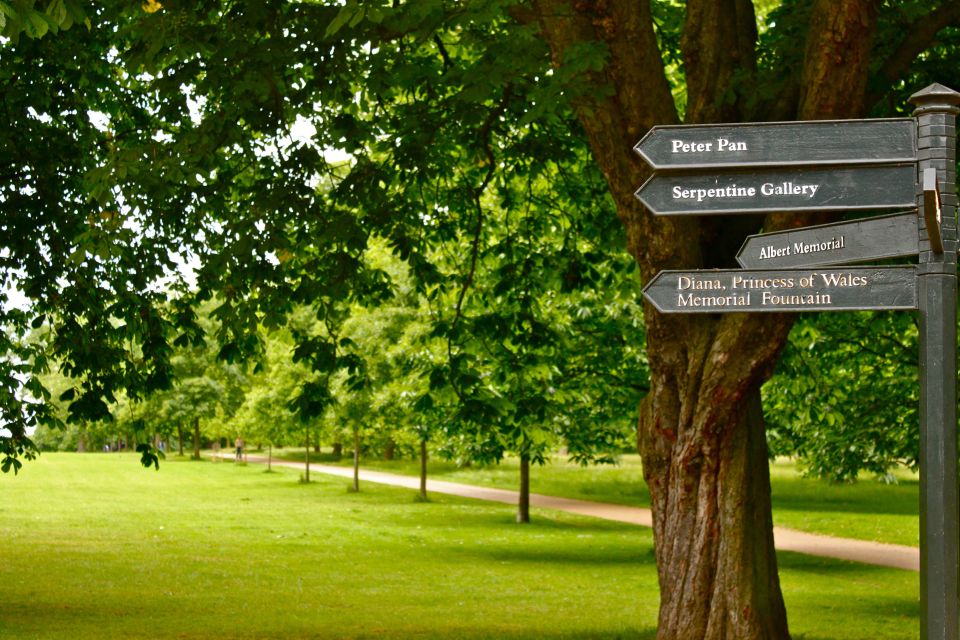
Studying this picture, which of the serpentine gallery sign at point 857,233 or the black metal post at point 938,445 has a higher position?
the serpentine gallery sign at point 857,233

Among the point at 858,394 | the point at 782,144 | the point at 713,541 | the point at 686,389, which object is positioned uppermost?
the point at 782,144

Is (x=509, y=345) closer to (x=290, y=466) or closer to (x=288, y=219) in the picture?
(x=288, y=219)

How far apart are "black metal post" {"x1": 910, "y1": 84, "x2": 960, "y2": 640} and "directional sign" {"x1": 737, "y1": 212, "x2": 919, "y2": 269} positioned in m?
0.15

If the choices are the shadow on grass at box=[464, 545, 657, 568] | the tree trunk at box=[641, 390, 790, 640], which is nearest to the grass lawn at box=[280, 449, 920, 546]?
the shadow on grass at box=[464, 545, 657, 568]

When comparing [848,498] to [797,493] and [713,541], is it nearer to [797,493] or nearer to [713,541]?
[797,493]

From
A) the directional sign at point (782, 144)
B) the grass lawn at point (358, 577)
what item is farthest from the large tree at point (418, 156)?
the grass lawn at point (358, 577)

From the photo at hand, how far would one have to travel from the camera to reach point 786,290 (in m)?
4.24

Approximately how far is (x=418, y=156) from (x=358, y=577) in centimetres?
942

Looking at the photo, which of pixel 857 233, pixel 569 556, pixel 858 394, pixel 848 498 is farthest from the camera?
pixel 848 498

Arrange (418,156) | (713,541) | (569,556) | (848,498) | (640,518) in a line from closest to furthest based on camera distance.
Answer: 1. (713,541)
2. (418,156)
3. (569,556)
4. (640,518)
5. (848,498)

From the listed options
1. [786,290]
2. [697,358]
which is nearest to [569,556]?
[697,358]

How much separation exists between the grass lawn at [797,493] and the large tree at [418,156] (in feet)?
53.6

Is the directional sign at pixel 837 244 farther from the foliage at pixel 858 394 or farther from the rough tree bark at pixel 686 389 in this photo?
the foliage at pixel 858 394

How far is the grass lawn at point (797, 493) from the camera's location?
27.8 metres
